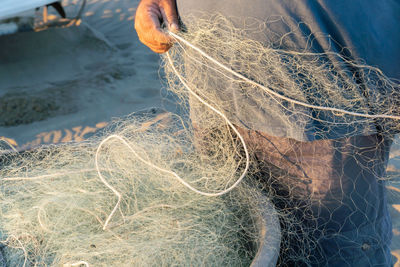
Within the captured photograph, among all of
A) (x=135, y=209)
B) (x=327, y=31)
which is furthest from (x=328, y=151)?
(x=135, y=209)

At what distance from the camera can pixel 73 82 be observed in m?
4.47

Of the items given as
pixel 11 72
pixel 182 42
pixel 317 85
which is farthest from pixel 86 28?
pixel 317 85

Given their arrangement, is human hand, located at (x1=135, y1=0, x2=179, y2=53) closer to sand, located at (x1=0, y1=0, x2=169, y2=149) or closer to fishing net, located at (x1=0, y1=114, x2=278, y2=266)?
fishing net, located at (x1=0, y1=114, x2=278, y2=266)

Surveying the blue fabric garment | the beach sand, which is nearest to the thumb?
the blue fabric garment

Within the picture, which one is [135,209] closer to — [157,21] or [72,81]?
[157,21]

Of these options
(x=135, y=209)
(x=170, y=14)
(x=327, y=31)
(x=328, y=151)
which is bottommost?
(x=328, y=151)

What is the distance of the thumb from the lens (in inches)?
52.6

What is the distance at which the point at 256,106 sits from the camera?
1.30 m

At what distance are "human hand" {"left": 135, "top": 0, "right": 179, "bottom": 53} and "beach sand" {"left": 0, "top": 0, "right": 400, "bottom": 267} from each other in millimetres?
2118

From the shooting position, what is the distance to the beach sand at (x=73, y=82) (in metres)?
3.73

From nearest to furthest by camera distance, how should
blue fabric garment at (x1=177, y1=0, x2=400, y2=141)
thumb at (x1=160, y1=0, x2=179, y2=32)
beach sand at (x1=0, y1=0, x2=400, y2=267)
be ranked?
blue fabric garment at (x1=177, y1=0, x2=400, y2=141)
thumb at (x1=160, y1=0, x2=179, y2=32)
beach sand at (x1=0, y1=0, x2=400, y2=267)

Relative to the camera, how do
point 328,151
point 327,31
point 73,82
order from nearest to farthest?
1. point 327,31
2. point 328,151
3. point 73,82

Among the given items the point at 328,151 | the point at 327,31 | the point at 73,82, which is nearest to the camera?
the point at 327,31

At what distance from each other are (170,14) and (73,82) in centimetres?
339
